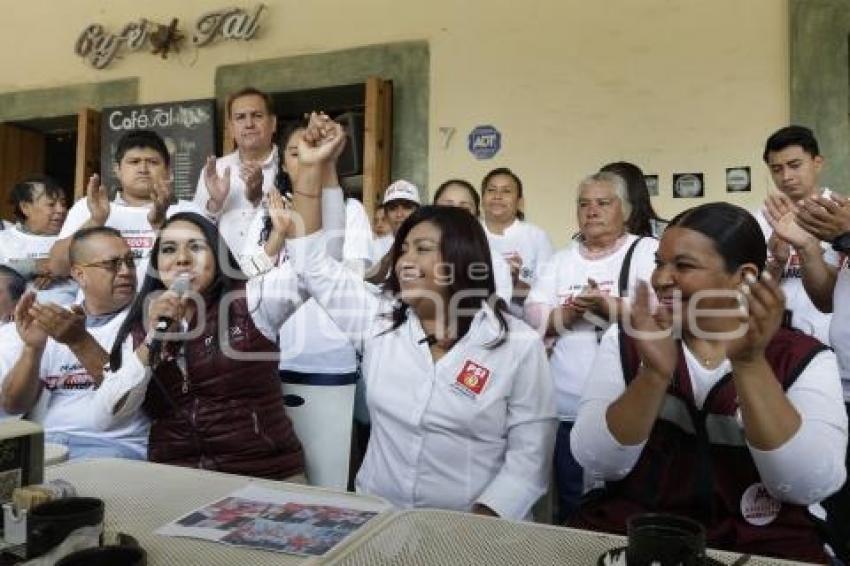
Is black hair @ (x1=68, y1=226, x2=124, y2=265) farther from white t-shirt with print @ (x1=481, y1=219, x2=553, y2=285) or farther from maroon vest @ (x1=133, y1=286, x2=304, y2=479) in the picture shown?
white t-shirt with print @ (x1=481, y1=219, x2=553, y2=285)

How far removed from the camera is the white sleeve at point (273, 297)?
6.80 feet

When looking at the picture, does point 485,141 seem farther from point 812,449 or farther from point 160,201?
point 812,449

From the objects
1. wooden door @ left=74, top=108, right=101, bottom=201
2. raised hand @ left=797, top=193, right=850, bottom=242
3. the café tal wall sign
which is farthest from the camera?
wooden door @ left=74, top=108, right=101, bottom=201

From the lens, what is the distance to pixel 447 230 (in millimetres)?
1963

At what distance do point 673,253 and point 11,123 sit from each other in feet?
19.9

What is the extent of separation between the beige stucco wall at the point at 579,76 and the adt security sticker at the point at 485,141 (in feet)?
0.13

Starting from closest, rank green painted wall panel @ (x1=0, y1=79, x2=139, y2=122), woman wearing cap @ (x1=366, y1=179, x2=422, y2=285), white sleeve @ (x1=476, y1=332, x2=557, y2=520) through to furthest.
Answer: white sleeve @ (x1=476, y1=332, x2=557, y2=520), woman wearing cap @ (x1=366, y1=179, x2=422, y2=285), green painted wall panel @ (x1=0, y1=79, x2=139, y2=122)

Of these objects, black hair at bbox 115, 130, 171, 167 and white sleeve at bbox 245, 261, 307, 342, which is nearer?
white sleeve at bbox 245, 261, 307, 342

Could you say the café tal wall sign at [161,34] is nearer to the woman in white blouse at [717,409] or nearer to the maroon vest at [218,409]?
the maroon vest at [218,409]

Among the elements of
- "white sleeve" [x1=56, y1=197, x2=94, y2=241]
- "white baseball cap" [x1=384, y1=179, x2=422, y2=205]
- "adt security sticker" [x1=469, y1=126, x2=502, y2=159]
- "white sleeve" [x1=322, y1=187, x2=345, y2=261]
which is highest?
"adt security sticker" [x1=469, y1=126, x2=502, y2=159]

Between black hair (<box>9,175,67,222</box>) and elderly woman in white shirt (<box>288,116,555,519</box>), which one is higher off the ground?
black hair (<box>9,175,67,222</box>)

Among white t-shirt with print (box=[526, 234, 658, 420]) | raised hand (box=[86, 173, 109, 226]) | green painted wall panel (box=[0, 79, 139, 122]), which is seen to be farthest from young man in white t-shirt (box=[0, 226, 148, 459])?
green painted wall panel (box=[0, 79, 139, 122])

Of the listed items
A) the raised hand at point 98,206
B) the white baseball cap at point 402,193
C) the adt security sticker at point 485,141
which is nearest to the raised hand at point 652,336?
the raised hand at point 98,206

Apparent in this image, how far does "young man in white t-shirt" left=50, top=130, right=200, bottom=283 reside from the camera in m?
3.03
